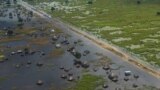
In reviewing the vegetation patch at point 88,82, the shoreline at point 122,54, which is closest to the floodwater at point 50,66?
the shoreline at point 122,54

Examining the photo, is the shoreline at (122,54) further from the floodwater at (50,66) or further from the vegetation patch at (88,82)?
the vegetation patch at (88,82)

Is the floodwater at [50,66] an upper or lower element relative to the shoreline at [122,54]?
lower

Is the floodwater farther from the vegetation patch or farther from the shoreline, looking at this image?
the vegetation patch

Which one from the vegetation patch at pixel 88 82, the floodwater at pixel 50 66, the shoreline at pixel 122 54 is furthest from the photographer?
the shoreline at pixel 122 54

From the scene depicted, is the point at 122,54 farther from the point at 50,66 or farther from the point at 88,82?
the point at 88,82

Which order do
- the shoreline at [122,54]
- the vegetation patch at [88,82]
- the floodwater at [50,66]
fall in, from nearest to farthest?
1. the vegetation patch at [88,82]
2. the floodwater at [50,66]
3. the shoreline at [122,54]

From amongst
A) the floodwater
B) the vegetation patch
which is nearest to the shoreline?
the floodwater

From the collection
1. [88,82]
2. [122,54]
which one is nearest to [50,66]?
[88,82]

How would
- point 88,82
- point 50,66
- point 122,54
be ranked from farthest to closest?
point 122,54 < point 50,66 < point 88,82
